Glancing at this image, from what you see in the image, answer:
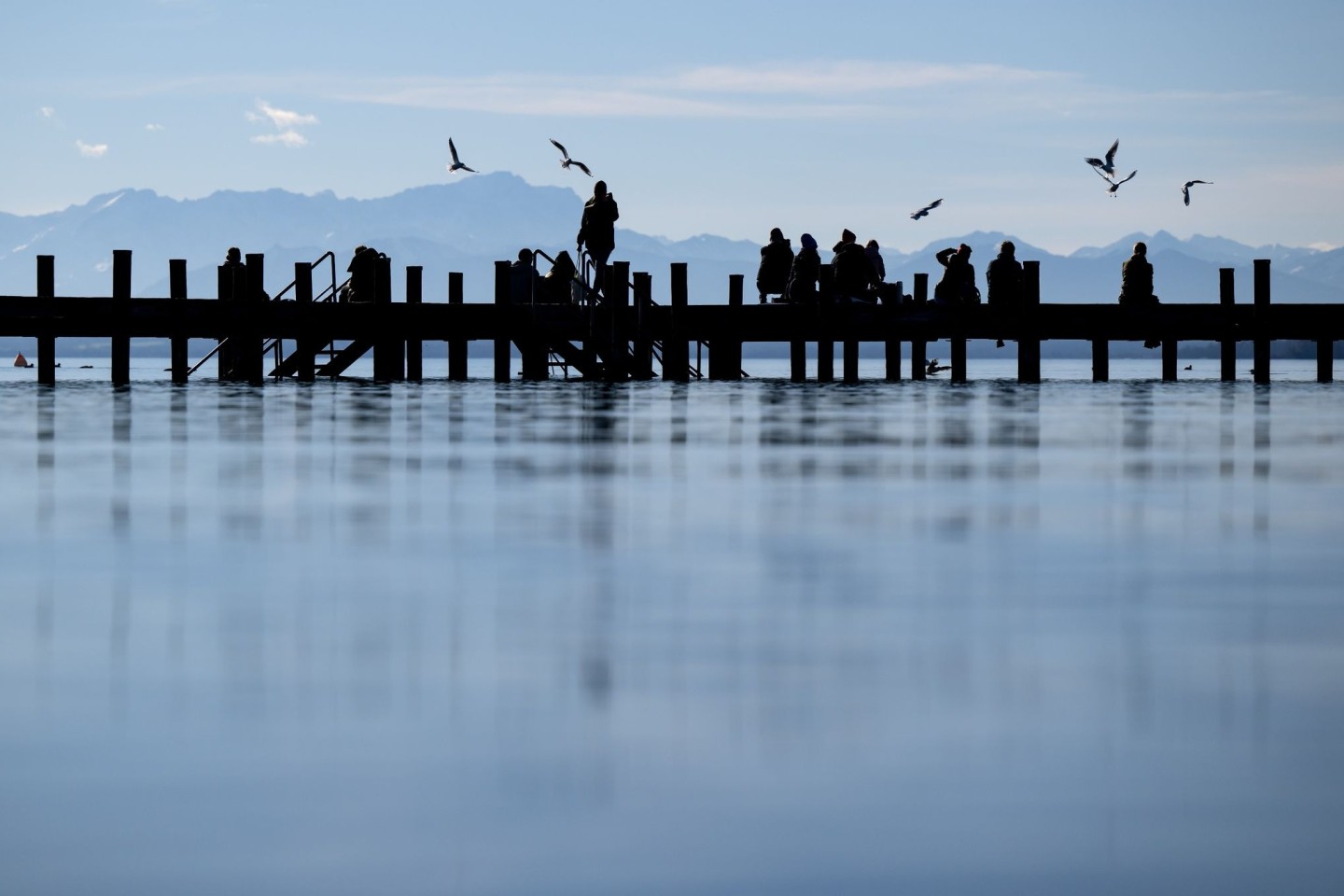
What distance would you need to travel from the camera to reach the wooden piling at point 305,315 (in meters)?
34.3

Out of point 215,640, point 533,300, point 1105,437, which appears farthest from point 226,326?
point 215,640

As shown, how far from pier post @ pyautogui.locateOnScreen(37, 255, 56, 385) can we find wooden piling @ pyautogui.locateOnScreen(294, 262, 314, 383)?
3.78 meters

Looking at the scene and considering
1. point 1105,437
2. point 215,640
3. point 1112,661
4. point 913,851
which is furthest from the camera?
point 1105,437

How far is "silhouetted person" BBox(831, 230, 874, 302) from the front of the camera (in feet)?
119

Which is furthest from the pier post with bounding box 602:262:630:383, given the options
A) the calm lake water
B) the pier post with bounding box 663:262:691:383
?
the calm lake water

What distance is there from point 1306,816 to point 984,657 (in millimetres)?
2344

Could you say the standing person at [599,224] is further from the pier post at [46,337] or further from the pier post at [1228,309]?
the pier post at [1228,309]

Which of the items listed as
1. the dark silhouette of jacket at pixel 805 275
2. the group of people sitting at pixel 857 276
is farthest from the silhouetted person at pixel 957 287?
the dark silhouette of jacket at pixel 805 275

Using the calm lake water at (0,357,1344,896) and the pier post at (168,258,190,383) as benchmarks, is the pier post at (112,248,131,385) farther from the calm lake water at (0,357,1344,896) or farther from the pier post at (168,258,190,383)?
the calm lake water at (0,357,1344,896)

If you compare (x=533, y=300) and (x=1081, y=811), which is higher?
(x=533, y=300)

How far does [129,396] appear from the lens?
32.3m

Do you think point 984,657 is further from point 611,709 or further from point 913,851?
point 913,851

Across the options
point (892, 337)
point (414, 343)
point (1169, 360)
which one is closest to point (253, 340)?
A: point (414, 343)

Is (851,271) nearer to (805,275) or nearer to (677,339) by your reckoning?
(805,275)
